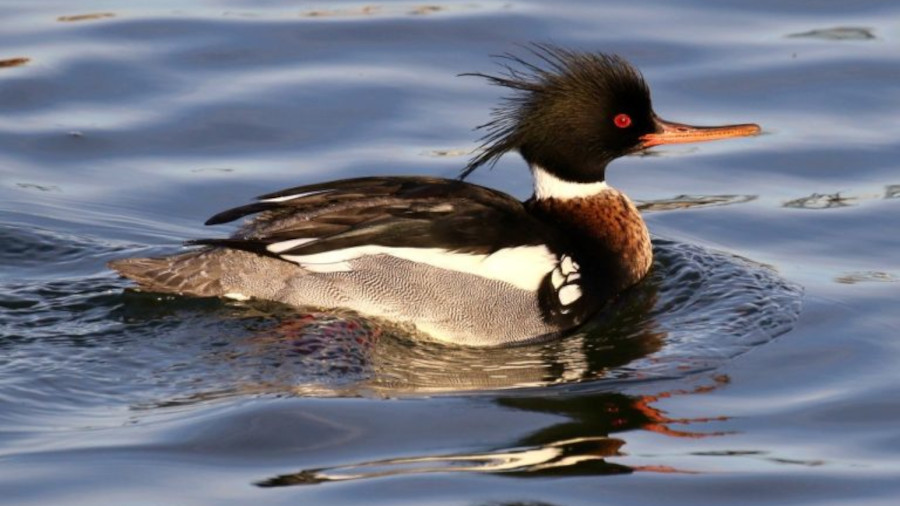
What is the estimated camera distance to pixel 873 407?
789cm

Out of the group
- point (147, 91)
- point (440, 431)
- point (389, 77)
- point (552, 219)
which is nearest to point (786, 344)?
point (552, 219)

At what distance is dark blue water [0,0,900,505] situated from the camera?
714 centimetres

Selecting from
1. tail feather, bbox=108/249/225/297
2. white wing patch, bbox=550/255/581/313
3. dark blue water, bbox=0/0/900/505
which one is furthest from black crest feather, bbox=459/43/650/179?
tail feather, bbox=108/249/225/297

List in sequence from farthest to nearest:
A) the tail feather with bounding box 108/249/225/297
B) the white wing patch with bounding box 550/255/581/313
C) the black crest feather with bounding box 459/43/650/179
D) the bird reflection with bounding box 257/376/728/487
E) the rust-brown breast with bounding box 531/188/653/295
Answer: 1. the rust-brown breast with bounding box 531/188/653/295
2. the black crest feather with bounding box 459/43/650/179
3. the white wing patch with bounding box 550/255/581/313
4. the tail feather with bounding box 108/249/225/297
5. the bird reflection with bounding box 257/376/728/487

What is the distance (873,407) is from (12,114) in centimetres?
706

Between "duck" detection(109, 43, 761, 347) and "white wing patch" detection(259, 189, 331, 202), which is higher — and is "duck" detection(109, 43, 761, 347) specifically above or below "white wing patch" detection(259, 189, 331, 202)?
below

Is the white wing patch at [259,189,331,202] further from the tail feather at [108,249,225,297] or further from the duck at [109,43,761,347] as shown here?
the tail feather at [108,249,225,297]

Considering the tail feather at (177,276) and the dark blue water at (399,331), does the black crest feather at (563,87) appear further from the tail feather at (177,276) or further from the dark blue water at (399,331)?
the tail feather at (177,276)

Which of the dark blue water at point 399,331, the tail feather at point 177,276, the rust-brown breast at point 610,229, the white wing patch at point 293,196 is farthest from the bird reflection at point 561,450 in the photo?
the tail feather at point 177,276

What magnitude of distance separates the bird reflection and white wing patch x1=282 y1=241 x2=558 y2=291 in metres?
1.10

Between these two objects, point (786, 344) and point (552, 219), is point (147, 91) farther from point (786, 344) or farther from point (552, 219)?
point (786, 344)

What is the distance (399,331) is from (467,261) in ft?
1.68

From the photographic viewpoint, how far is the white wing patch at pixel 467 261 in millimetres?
8828

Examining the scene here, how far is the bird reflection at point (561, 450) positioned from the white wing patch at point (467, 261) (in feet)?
3.60
